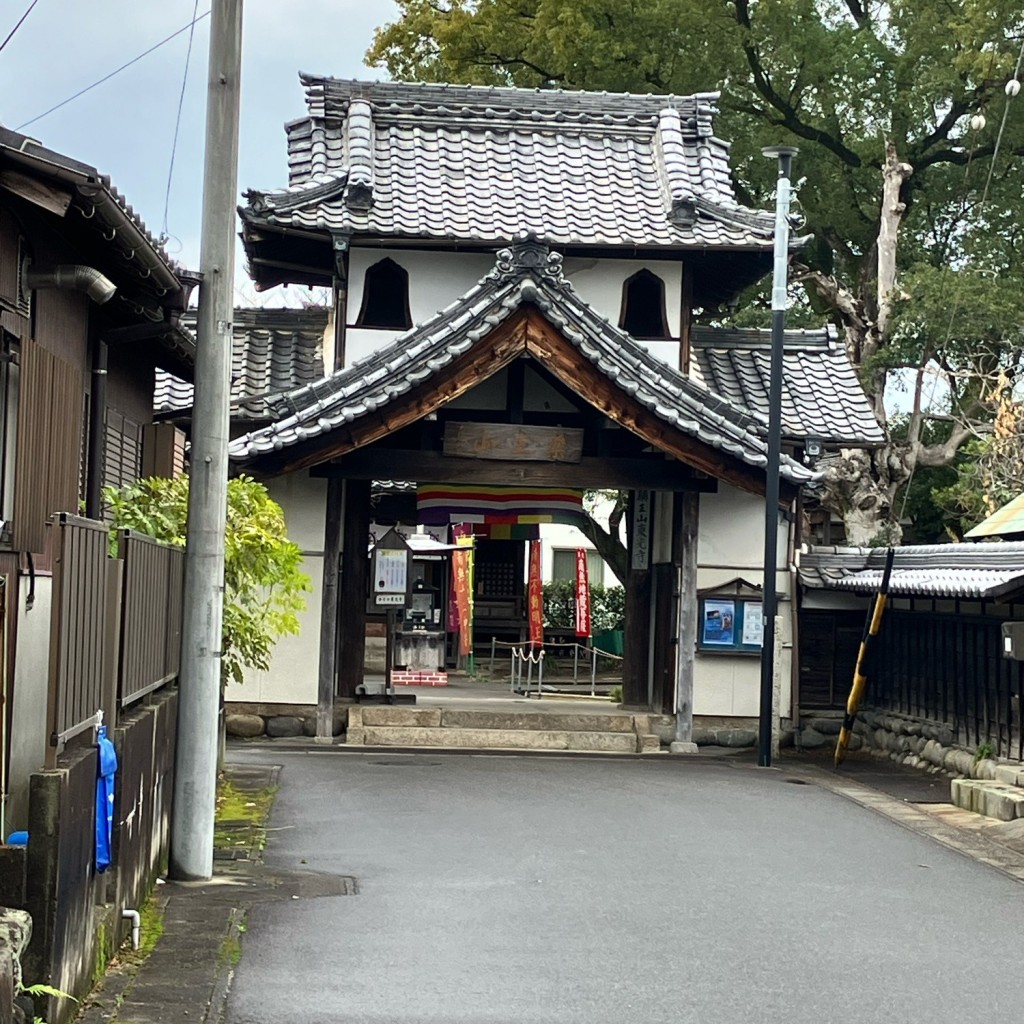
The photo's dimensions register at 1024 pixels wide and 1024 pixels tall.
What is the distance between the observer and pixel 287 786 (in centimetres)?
1591

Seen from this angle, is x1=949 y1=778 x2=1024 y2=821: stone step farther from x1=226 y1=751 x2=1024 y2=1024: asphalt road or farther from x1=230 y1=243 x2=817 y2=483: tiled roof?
x1=230 y1=243 x2=817 y2=483: tiled roof

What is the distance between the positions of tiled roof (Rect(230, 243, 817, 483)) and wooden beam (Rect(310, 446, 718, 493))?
3.39 feet

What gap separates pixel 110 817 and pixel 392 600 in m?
16.5

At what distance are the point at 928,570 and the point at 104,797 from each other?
1426 centimetres

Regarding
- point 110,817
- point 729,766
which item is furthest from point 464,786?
point 110,817

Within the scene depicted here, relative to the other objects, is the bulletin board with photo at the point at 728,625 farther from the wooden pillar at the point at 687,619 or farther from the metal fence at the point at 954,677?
the metal fence at the point at 954,677

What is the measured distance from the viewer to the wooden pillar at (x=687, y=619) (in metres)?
A: 20.7

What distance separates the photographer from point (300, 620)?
67.1 ft

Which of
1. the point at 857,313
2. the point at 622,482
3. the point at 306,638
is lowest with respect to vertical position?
the point at 306,638

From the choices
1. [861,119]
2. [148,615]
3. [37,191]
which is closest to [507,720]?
[148,615]

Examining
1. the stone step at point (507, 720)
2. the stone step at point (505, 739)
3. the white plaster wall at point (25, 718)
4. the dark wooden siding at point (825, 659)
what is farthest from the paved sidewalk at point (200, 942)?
the dark wooden siding at point (825, 659)

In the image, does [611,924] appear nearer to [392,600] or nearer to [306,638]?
[306,638]

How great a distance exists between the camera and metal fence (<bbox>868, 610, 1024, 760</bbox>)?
56.4 ft

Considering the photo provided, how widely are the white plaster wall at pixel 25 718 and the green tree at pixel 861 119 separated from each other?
946 inches
